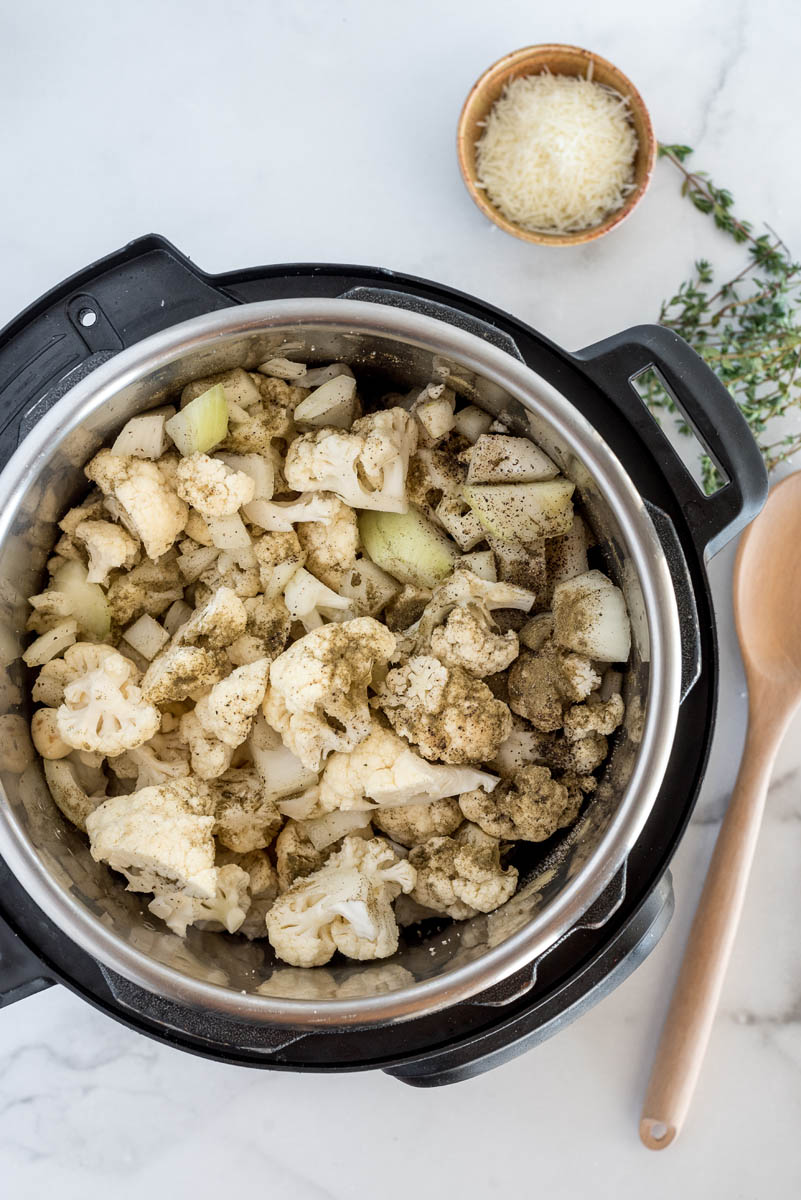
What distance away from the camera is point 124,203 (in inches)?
71.2

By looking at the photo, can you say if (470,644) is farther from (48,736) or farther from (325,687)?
(48,736)

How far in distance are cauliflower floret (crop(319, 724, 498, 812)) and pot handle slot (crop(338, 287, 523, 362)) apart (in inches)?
24.0

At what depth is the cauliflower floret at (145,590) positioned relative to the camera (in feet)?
4.87

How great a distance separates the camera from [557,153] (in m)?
1.69

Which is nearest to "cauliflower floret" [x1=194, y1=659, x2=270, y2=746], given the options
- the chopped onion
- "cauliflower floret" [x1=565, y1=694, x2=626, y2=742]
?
the chopped onion

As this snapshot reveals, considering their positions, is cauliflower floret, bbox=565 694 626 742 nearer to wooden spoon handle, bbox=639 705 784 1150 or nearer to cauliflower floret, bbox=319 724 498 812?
cauliflower floret, bbox=319 724 498 812

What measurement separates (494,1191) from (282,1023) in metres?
0.83

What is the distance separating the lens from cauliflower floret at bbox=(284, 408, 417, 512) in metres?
1.44

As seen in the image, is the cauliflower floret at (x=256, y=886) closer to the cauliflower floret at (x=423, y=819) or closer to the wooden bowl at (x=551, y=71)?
the cauliflower floret at (x=423, y=819)

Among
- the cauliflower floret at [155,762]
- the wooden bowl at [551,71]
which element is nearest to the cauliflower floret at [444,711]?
the cauliflower floret at [155,762]

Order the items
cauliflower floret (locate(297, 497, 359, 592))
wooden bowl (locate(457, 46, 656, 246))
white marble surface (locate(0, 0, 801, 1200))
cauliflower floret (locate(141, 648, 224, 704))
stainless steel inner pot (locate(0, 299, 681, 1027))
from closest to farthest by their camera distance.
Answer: stainless steel inner pot (locate(0, 299, 681, 1027)), cauliflower floret (locate(141, 648, 224, 704)), cauliflower floret (locate(297, 497, 359, 592)), wooden bowl (locate(457, 46, 656, 246)), white marble surface (locate(0, 0, 801, 1200))

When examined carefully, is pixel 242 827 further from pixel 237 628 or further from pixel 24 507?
pixel 24 507

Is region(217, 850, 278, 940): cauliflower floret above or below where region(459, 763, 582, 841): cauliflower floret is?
above

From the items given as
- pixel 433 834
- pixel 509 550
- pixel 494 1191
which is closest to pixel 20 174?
pixel 509 550
